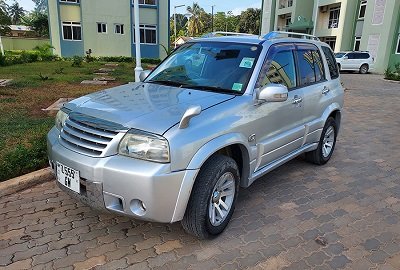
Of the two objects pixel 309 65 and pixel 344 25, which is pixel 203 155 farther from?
pixel 344 25

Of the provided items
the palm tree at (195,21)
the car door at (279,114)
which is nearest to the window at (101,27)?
the car door at (279,114)

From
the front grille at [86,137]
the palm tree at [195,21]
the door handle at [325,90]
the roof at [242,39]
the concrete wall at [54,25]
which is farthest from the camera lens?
the palm tree at [195,21]

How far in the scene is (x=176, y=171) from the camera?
8.05ft

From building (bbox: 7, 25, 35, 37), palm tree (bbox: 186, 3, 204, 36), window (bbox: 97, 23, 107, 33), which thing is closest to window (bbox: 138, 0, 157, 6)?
window (bbox: 97, 23, 107, 33)

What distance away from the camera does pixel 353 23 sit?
29859mm

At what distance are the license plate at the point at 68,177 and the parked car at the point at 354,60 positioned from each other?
25852 mm

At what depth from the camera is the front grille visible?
2531 millimetres

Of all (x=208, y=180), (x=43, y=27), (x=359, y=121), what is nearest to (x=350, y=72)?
(x=359, y=121)

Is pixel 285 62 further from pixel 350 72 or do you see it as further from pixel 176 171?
pixel 350 72

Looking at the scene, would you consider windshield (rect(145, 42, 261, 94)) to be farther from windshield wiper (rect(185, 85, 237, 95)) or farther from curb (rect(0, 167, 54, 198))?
curb (rect(0, 167, 54, 198))

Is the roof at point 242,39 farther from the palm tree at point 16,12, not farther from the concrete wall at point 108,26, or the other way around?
the palm tree at point 16,12

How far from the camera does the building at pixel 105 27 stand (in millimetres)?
24656

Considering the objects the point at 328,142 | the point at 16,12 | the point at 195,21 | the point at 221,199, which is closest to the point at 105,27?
the point at 328,142

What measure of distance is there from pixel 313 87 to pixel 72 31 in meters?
24.9
